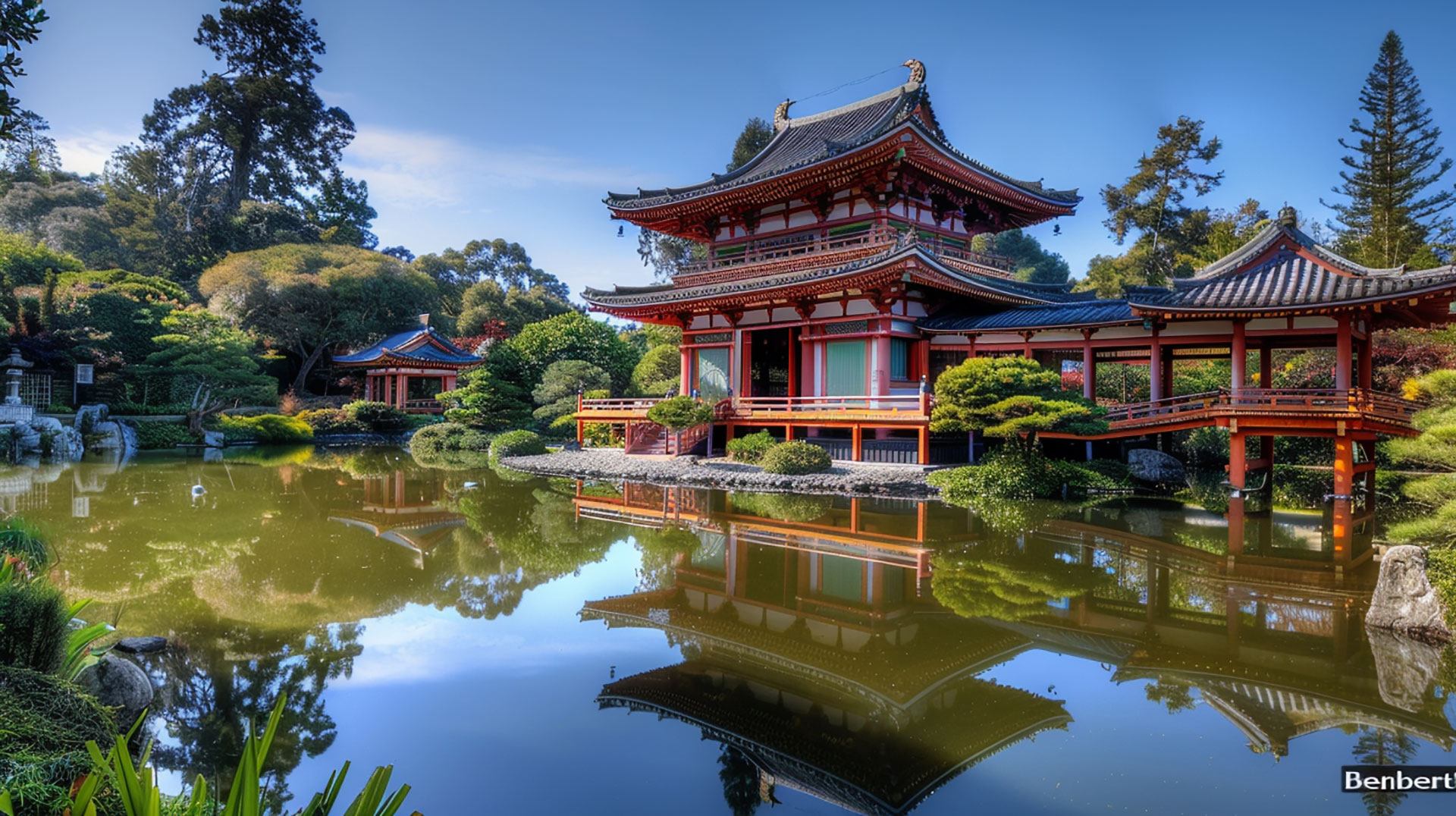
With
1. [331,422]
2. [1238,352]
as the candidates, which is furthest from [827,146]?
[331,422]

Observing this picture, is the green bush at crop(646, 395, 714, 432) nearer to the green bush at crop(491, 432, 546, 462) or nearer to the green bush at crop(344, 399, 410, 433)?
the green bush at crop(491, 432, 546, 462)

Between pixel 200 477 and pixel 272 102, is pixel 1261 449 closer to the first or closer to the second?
pixel 200 477

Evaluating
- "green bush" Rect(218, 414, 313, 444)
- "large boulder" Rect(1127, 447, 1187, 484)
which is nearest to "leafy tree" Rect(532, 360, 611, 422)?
"green bush" Rect(218, 414, 313, 444)

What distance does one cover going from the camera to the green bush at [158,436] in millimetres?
23078

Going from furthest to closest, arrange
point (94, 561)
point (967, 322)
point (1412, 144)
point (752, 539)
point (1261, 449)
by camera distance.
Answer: point (1412, 144), point (967, 322), point (1261, 449), point (752, 539), point (94, 561)

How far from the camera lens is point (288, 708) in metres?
4.44

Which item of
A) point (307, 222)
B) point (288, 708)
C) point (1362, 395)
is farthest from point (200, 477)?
point (307, 222)

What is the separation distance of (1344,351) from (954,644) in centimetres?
1119

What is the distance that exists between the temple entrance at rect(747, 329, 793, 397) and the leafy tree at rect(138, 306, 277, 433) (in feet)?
54.9

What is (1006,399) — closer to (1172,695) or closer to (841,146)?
(841,146)

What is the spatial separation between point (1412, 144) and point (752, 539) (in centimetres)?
2618

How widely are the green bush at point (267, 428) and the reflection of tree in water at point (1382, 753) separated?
2985cm

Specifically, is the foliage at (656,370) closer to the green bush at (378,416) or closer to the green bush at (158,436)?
the green bush at (378,416)

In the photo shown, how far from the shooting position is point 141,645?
5293 millimetres
